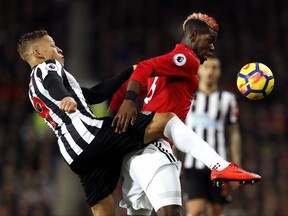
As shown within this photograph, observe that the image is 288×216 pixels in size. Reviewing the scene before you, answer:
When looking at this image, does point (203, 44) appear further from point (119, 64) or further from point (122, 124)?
point (119, 64)

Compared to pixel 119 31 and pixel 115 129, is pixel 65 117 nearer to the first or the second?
pixel 115 129

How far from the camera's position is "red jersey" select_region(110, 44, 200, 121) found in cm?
490

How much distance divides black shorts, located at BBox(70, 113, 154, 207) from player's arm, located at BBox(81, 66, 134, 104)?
52cm

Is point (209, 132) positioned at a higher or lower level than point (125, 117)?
lower

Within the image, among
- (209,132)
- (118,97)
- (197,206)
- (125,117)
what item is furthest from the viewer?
(209,132)

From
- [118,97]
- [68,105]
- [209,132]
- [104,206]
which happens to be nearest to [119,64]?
[209,132]

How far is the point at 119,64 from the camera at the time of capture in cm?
1455

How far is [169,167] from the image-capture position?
493 centimetres

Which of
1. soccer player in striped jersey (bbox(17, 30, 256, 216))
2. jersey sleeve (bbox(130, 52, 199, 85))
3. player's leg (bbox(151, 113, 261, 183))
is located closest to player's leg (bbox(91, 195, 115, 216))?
soccer player in striped jersey (bbox(17, 30, 256, 216))

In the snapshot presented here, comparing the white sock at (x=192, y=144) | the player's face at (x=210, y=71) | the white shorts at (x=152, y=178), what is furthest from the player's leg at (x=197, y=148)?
the player's face at (x=210, y=71)

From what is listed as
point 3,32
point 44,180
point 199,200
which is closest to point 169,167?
point 199,200

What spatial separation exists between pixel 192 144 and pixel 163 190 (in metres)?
0.36

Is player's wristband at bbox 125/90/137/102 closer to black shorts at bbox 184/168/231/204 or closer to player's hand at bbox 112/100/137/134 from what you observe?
player's hand at bbox 112/100/137/134

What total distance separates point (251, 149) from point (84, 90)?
7.66m
